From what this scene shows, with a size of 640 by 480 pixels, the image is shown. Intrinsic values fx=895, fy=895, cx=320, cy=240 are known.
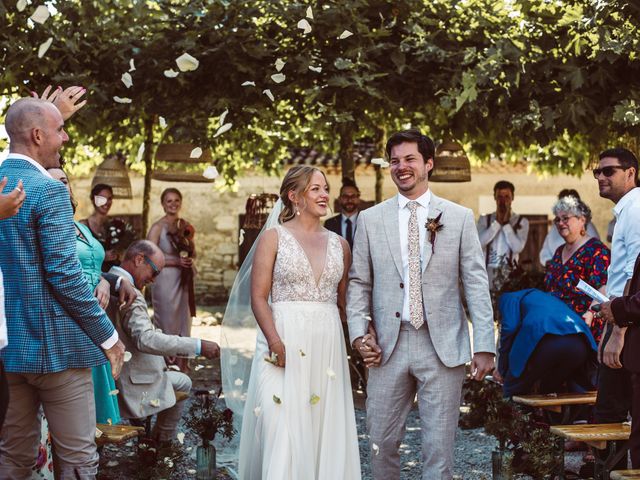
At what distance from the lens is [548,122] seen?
7758 millimetres

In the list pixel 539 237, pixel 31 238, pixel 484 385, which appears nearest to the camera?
pixel 31 238

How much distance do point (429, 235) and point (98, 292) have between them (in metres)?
1.81

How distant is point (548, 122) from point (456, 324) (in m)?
3.75

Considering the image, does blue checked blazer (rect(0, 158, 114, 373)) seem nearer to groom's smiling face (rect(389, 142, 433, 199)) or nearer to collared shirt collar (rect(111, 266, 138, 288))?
groom's smiling face (rect(389, 142, 433, 199))

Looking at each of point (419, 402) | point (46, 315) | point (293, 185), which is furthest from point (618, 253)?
point (46, 315)

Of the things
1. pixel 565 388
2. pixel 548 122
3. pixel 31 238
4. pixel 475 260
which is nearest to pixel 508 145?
pixel 548 122

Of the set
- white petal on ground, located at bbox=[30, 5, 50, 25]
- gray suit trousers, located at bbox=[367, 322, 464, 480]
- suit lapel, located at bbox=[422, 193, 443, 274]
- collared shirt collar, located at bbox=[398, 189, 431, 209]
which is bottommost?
gray suit trousers, located at bbox=[367, 322, 464, 480]

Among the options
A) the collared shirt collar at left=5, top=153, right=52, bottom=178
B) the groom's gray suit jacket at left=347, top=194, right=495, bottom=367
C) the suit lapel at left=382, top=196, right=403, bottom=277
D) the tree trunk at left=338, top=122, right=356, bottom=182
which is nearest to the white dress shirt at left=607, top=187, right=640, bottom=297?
the groom's gray suit jacket at left=347, top=194, right=495, bottom=367

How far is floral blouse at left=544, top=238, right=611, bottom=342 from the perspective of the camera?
21.1 feet

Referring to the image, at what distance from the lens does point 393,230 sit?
4605 millimetres

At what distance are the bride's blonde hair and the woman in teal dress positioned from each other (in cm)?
106

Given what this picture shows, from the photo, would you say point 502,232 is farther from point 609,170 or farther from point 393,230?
point 393,230

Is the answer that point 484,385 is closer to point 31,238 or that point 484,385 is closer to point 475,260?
point 475,260

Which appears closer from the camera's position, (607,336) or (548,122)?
(607,336)
